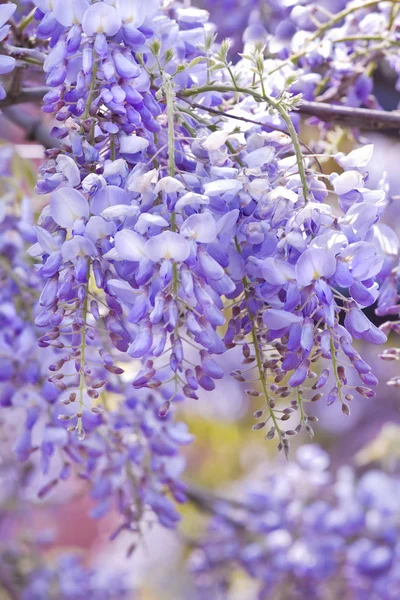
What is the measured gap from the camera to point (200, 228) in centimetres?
62

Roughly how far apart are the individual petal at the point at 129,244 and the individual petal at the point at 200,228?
0.03 metres

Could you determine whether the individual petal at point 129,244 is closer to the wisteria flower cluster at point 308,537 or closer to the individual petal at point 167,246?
the individual petal at point 167,246

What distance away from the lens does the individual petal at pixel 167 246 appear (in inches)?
23.9

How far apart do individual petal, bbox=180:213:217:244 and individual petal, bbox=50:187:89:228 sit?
92mm

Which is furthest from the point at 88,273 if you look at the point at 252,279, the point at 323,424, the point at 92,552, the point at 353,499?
the point at 92,552

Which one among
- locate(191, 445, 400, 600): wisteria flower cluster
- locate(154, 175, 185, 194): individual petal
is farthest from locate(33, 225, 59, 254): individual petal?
locate(191, 445, 400, 600): wisteria flower cluster

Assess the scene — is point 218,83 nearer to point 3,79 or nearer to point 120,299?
point 120,299

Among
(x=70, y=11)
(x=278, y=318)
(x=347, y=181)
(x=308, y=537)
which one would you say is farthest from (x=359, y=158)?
(x=308, y=537)

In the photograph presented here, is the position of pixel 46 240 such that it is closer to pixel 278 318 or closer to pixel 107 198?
pixel 107 198

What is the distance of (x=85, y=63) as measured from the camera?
2.20 feet

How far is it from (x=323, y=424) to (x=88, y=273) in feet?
→ 9.99

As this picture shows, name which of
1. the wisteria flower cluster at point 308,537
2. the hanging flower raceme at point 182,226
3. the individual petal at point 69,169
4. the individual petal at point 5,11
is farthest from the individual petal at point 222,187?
the wisteria flower cluster at point 308,537

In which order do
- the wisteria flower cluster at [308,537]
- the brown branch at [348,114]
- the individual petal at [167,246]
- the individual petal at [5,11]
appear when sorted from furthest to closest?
the wisteria flower cluster at [308,537], the brown branch at [348,114], the individual petal at [5,11], the individual petal at [167,246]

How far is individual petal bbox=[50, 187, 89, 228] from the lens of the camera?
648mm
